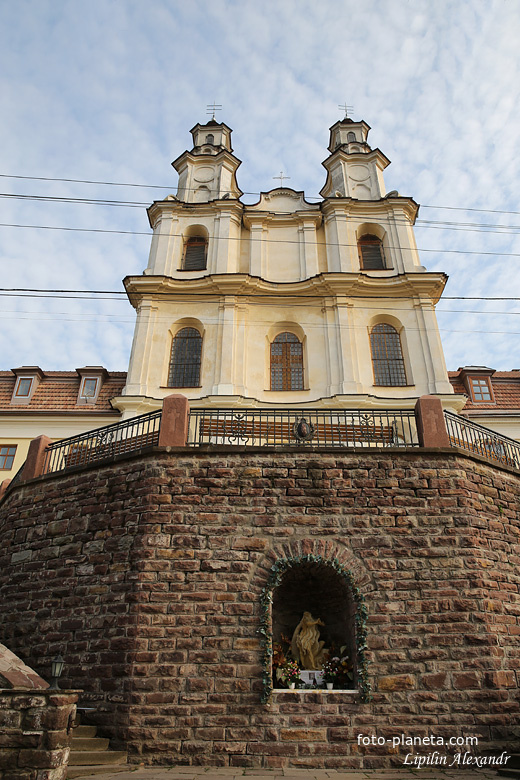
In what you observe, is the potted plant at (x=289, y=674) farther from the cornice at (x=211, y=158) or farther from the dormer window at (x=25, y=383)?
the cornice at (x=211, y=158)

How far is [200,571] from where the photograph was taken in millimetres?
9289

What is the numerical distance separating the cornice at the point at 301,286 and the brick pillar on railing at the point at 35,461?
8499 millimetres

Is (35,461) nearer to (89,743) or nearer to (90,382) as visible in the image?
(89,743)

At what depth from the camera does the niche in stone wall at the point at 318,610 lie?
9297 millimetres

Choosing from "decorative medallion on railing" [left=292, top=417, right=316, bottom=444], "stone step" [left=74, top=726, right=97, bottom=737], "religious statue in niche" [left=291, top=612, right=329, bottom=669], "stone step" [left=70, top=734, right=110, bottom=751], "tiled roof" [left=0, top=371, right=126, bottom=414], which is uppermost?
"tiled roof" [left=0, top=371, right=126, bottom=414]

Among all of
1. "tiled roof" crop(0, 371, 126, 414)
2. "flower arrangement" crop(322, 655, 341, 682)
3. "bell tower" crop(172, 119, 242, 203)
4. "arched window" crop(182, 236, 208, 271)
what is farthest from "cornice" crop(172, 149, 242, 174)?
"flower arrangement" crop(322, 655, 341, 682)

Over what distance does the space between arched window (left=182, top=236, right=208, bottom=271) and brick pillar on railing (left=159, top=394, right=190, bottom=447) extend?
10869 millimetres

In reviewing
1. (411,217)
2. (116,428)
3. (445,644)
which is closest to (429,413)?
(445,644)

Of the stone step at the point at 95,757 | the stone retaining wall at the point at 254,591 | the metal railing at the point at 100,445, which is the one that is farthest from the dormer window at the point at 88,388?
the stone step at the point at 95,757

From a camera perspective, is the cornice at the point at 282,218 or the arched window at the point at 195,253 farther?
the cornice at the point at 282,218

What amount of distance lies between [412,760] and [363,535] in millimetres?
3334

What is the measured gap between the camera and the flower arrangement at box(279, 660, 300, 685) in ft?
29.2

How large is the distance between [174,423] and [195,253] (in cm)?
1241

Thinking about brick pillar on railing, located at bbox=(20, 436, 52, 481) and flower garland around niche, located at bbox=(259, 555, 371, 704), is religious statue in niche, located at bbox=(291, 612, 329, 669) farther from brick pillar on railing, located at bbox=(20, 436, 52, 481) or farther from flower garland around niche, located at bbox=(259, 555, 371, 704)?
brick pillar on railing, located at bbox=(20, 436, 52, 481)
